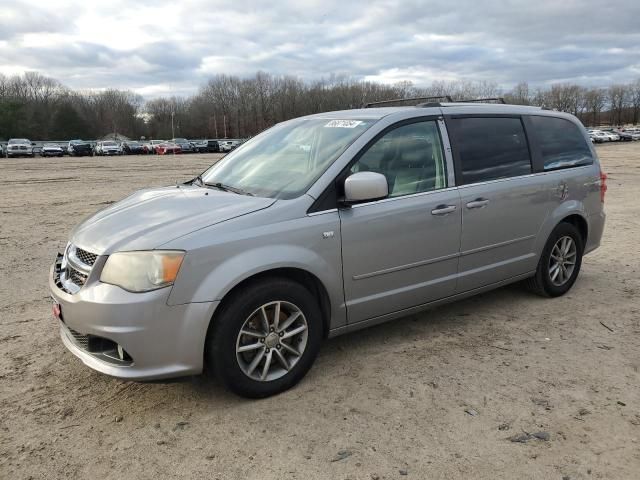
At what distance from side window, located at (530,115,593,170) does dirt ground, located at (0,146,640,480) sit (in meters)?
1.44

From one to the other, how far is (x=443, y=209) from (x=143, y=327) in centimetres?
233

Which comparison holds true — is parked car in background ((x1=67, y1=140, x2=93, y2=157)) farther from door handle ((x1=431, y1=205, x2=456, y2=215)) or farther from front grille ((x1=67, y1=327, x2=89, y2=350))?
door handle ((x1=431, y1=205, x2=456, y2=215))

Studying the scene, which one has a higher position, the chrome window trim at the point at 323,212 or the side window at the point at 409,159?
the side window at the point at 409,159

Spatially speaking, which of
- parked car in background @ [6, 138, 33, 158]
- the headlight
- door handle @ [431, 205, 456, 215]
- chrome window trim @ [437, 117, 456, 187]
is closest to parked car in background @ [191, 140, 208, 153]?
parked car in background @ [6, 138, 33, 158]

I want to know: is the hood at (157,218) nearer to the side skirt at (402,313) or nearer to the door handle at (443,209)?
the side skirt at (402,313)

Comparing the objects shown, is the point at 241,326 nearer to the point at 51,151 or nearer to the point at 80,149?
the point at 51,151

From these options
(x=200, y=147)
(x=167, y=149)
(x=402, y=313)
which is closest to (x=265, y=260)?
(x=402, y=313)

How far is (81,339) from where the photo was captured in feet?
10.4

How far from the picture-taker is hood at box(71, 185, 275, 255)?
120 inches

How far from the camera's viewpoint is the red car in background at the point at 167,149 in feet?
187

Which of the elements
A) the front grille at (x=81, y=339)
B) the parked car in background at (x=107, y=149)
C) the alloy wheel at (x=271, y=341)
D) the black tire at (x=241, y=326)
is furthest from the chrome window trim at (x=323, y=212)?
the parked car in background at (x=107, y=149)

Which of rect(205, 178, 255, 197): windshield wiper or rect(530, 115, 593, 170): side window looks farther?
rect(530, 115, 593, 170): side window

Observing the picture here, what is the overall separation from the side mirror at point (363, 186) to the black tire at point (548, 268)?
2.33m

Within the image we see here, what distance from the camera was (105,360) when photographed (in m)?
3.05
